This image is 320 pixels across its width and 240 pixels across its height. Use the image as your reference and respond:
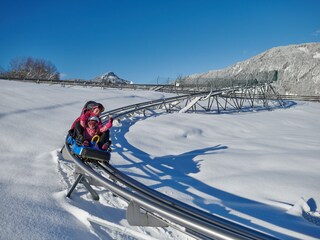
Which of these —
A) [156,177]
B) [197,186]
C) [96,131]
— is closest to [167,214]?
[96,131]

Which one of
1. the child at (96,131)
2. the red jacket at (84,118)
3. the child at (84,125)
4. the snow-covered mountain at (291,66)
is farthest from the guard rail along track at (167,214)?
the snow-covered mountain at (291,66)

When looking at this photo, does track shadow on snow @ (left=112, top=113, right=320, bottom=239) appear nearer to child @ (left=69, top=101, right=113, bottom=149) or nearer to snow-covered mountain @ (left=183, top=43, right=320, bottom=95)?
child @ (left=69, top=101, right=113, bottom=149)

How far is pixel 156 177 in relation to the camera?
5.23m

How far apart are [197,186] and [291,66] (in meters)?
74.9

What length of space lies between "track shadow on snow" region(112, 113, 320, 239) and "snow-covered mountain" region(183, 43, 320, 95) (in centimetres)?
4799

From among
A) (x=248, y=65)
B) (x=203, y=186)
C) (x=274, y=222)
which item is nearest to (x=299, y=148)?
(x=203, y=186)

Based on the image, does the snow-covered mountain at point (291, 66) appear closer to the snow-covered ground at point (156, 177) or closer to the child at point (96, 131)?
the snow-covered ground at point (156, 177)

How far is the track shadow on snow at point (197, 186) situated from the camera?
3.72 meters

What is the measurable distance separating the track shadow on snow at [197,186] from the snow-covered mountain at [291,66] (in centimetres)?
4799

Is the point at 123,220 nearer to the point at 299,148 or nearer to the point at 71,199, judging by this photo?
the point at 71,199

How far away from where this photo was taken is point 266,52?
8256 cm

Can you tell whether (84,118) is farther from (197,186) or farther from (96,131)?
(197,186)

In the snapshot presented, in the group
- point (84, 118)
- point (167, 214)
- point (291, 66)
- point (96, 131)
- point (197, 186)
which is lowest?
point (197, 186)

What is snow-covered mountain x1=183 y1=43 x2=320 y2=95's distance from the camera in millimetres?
60094
